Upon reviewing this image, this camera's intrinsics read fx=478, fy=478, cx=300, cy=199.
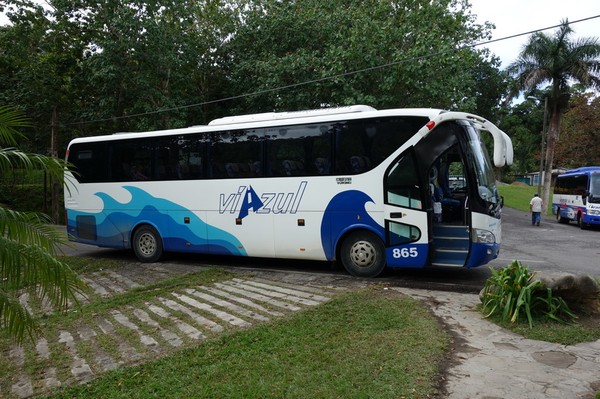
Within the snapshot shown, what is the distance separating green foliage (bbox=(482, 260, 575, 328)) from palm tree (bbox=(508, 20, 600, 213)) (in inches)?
978

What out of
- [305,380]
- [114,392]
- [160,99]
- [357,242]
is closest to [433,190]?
[357,242]

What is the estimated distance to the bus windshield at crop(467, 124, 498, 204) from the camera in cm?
810

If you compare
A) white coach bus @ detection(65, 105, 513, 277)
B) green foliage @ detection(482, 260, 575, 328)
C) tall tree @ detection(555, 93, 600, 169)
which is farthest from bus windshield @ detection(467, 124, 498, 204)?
tall tree @ detection(555, 93, 600, 169)

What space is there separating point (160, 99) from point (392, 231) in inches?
509

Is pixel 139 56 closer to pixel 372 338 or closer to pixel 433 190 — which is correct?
pixel 433 190

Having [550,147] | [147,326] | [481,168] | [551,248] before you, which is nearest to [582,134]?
[550,147]

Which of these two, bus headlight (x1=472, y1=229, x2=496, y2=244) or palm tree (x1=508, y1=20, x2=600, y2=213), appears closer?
bus headlight (x1=472, y1=229, x2=496, y2=244)

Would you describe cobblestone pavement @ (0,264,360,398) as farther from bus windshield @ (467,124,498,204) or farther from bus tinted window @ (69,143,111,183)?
bus tinted window @ (69,143,111,183)

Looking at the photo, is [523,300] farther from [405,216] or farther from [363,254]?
[363,254]

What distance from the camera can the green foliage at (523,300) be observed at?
583cm

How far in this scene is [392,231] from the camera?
8.48 m

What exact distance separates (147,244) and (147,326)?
18.3 feet

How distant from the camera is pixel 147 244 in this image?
11.4 meters

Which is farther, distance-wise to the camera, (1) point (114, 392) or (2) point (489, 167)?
(2) point (489, 167)
